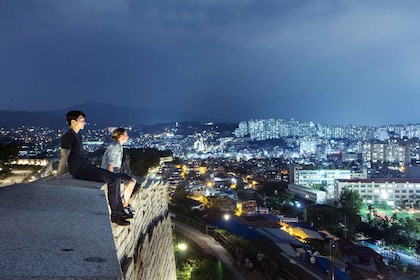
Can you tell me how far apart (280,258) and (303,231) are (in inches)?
262

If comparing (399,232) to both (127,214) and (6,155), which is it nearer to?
(6,155)

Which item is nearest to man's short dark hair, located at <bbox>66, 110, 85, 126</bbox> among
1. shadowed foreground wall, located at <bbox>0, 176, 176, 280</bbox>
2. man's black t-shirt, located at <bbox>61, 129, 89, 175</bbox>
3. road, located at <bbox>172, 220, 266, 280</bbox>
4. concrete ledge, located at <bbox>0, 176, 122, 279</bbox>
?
man's black t-shirt, located at <bbox>61, 129, 89, 175</bbox>

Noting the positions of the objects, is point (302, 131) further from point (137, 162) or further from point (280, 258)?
point (280, 258)

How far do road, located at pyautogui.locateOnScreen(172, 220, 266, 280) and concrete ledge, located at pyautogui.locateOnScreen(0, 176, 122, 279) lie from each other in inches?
267

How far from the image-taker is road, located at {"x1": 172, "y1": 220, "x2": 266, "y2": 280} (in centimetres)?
864

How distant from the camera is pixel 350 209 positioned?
97.9 feet

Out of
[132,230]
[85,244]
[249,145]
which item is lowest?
[249,145]

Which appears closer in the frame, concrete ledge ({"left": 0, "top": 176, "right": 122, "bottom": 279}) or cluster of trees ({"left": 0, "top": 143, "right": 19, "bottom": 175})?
concrete ledge ({"left": 0, "top": 176, "right": 122, "bottom": 279})

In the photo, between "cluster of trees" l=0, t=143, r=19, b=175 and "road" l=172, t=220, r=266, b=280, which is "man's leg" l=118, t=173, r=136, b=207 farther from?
"cluster of trees" l=0, t=143, r=19, b=175

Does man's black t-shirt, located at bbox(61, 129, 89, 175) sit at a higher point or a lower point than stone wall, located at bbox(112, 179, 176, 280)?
higher

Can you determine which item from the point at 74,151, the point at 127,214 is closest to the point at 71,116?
the point at 74,151

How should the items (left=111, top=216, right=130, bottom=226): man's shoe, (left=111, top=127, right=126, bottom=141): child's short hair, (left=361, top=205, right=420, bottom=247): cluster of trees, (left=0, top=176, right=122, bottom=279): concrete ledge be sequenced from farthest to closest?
(left=361, top=205, right=420, bottom=247): cluster of trees < (left=111, top=127, right=126, bottom=141): child's short hair < (left=111, top=216, right=130, bottom=226): man's shoe < (left=0, top=176, right=122, bottom=279): concrete ledge

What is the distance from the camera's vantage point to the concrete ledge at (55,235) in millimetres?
1260

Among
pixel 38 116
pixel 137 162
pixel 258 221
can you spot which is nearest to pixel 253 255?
pixel 258 221
